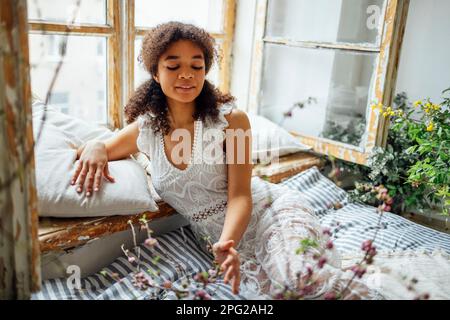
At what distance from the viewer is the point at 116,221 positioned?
1.43 metres

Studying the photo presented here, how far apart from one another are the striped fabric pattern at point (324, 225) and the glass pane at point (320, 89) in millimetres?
283

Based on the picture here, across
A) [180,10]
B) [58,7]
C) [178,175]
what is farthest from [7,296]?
[180,10]

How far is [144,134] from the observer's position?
156 centimetres

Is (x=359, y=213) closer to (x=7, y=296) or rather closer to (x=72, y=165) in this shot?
(x=72, y=165)

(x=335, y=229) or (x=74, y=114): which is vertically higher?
(x=74, y=114)

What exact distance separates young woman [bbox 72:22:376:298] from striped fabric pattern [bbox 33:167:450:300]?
10cm

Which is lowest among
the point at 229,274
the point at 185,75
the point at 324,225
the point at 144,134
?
the point at 324,225

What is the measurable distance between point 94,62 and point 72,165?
2.20ft

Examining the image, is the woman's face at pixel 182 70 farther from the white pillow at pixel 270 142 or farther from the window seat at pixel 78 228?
the white pillow at pixel 270 142

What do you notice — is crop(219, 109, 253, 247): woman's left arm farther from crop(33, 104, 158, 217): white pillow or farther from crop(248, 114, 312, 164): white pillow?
crop(248, 114, 312, 164): white pillow

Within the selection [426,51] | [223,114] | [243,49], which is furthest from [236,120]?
[426,51]

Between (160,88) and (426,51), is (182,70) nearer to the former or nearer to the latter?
(160,88)

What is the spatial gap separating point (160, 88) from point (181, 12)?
0.84 m

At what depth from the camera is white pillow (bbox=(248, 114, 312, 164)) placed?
216 centimetres
